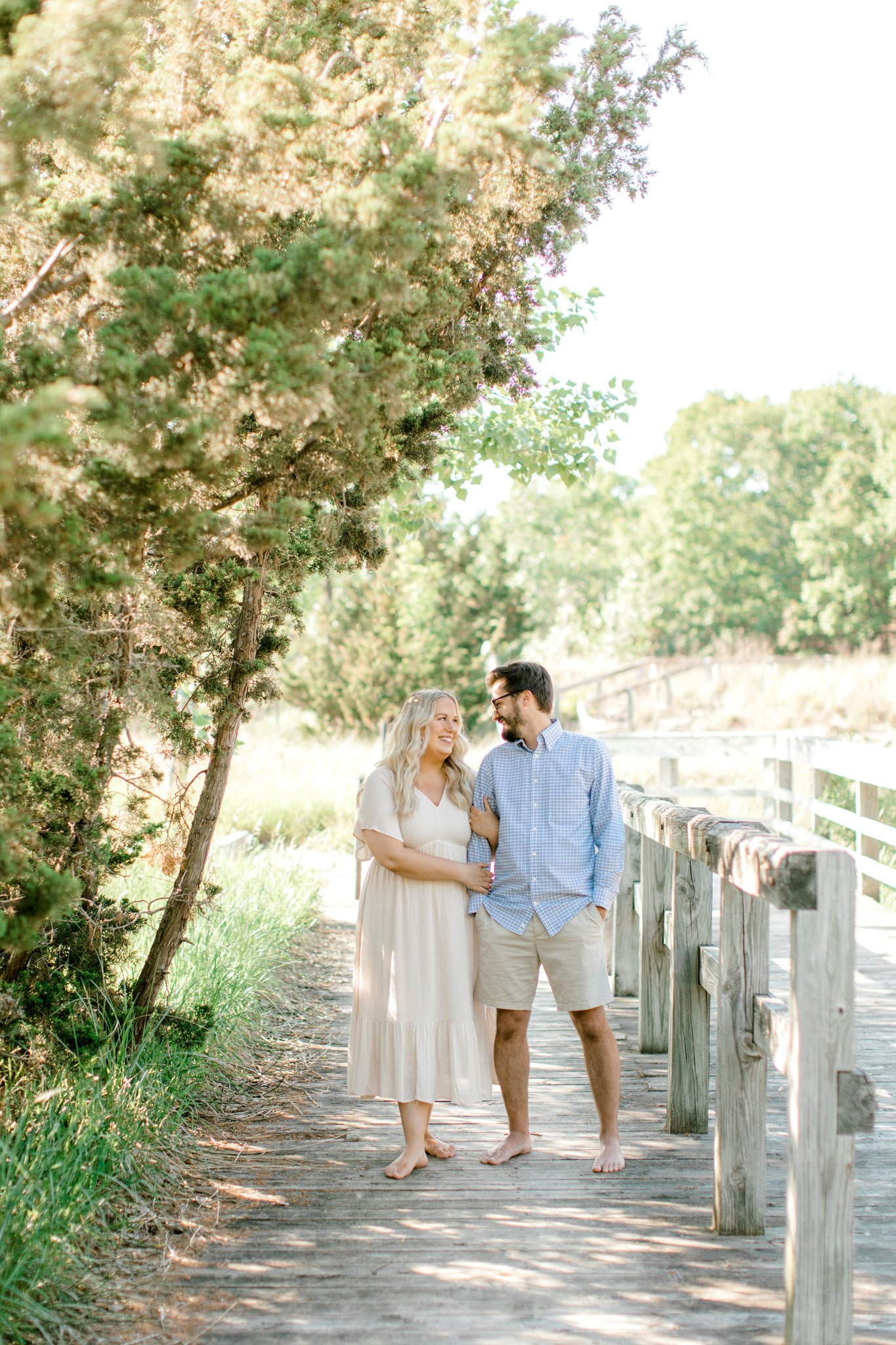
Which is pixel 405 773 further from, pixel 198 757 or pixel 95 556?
pixel 95 556

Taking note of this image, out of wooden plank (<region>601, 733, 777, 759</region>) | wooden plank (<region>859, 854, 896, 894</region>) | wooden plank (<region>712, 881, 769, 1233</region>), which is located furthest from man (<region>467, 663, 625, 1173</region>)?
wooden plank (<region>601, 733, 777, 759</region>)

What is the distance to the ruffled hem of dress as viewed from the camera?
13.9 feet

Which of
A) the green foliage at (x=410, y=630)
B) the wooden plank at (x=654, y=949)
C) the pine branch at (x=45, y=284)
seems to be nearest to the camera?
the pine branch at (x=45, y=284)

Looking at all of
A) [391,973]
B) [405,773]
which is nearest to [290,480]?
[405,773]

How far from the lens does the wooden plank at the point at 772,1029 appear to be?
3115mm

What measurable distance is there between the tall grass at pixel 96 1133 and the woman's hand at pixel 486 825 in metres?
1.23

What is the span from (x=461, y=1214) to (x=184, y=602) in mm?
2329

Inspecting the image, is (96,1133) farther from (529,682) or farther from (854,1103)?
(854,1103)

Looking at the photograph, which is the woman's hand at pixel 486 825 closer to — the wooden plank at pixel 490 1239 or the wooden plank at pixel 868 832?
the wooden plank at pixel 490 1239

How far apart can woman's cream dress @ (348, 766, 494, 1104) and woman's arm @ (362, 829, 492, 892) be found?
4cm

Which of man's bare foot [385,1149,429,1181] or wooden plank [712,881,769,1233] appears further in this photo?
man's bare foot [385,1149,429,1181]

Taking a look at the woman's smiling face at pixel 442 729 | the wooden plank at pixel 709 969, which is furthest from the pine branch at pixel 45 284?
the wooden plank at pixel 709 969

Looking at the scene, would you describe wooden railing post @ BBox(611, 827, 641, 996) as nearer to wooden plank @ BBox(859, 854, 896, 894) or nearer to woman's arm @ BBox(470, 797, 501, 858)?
woman's arm @ BBox(470, 797, 501, 858)

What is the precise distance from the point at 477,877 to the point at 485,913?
146mm
